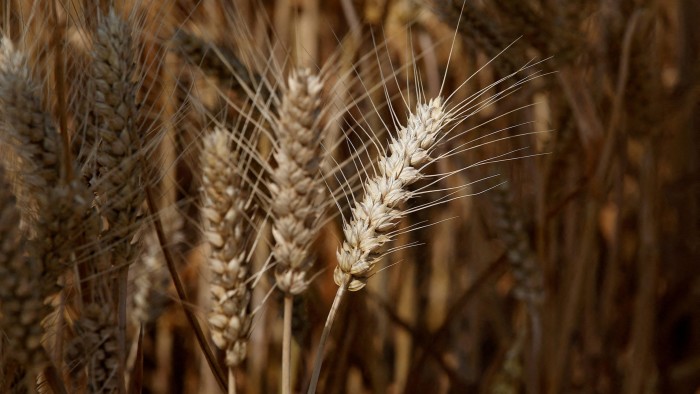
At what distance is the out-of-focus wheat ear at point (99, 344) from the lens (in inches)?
24.0

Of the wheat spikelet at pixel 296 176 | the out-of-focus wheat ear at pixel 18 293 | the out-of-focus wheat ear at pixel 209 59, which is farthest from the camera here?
the out-of-focus wheat ear at pixel 209 59

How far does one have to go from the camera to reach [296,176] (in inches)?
22.0

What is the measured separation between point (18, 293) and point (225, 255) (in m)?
0.15

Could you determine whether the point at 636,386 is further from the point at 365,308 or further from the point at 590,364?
the point at 365,308

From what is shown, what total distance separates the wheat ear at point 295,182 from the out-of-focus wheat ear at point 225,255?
0.10 feet

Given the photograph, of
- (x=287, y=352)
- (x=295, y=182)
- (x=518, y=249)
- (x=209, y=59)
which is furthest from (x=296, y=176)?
(x=518, y=249)

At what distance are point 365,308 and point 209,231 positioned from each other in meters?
0.55

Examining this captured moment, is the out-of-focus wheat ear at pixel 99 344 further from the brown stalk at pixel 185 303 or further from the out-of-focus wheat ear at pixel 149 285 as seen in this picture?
the out-of-focus wheat ear at pixel 149 285

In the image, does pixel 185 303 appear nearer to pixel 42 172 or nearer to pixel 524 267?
pixel 42 172

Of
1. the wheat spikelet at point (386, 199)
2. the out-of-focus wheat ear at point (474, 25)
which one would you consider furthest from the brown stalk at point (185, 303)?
the out-of-focus wheat ear at point (474, 25)

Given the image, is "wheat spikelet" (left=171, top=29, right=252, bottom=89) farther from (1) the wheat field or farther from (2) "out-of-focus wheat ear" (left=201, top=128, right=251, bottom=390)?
(2) "out-of-focus wheat ear" (left=201, top=128, right=251, bottom=390)

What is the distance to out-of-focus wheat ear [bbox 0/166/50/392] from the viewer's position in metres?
0.45

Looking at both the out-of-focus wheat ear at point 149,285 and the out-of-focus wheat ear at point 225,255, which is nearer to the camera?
the out-of-focus wheat ear at point 225,255

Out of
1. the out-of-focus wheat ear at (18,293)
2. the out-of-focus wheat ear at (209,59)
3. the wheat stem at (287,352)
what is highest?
the out-of-focus wheat ear at (209,59)
